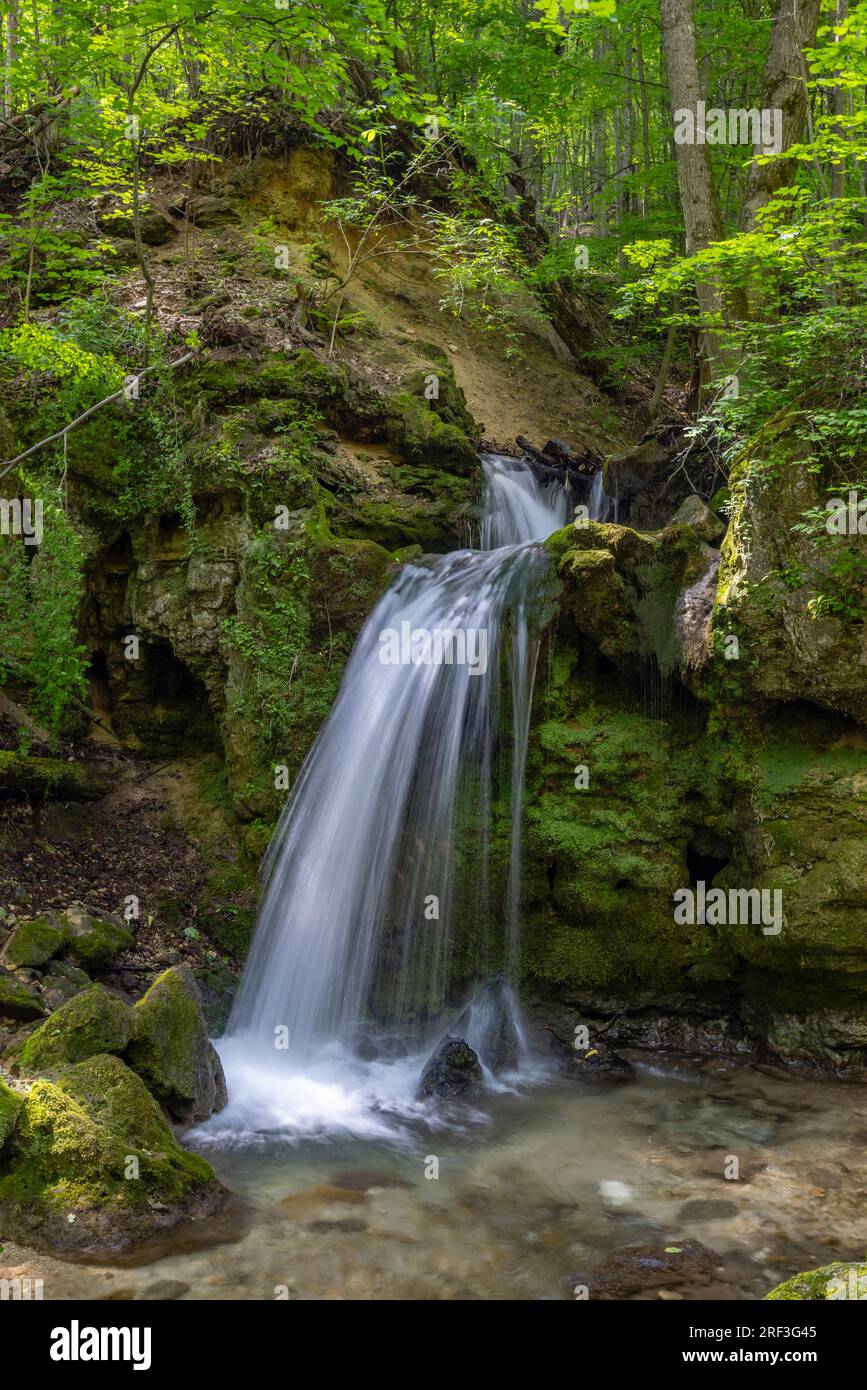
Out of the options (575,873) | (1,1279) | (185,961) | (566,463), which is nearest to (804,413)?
(575,873)

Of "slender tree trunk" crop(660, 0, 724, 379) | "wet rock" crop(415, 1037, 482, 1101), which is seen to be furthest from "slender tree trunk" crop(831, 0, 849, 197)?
"wet rock" crop(415, 1037, 482, 1101)

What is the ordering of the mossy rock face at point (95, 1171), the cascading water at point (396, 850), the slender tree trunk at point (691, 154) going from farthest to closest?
the slender tree trunk at point (691, 154) < the cascading water at point (396, 850) < the mossy rock face at point (95, 1171)

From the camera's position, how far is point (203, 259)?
1241 centimetres

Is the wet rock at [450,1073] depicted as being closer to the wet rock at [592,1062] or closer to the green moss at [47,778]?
the wet rock at [592,1062]

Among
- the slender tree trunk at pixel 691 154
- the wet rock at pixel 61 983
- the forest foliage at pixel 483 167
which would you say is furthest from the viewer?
the slender tree trunk at pixel 691 154

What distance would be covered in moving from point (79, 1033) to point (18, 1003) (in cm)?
75

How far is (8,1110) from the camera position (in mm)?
4496

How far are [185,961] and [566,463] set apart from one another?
305 inches

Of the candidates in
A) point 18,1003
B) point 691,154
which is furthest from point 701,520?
point 18,1003

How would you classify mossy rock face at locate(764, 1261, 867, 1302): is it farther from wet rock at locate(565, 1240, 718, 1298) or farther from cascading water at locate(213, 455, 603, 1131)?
cascading water at locate(213, 455, 603, 1131)

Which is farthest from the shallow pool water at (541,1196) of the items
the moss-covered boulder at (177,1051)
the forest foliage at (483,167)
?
the forest foliage at (483,167)

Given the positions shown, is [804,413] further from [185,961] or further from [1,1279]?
[1,1279]

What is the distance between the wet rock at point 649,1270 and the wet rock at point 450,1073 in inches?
85.4

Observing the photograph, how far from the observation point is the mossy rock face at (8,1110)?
4434mm
